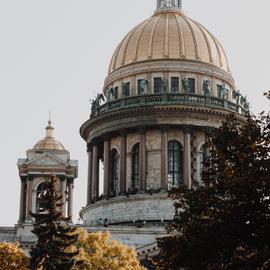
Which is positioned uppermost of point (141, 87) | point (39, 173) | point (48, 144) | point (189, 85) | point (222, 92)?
point (189, 85)

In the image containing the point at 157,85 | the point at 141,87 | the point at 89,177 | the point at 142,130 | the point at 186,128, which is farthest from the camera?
the point at 89,177

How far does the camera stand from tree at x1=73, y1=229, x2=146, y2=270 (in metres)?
55.5

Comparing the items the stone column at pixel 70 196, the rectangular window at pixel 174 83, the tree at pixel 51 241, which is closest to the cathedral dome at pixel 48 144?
the stone column at pixel 70 196

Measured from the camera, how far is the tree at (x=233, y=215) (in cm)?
3478

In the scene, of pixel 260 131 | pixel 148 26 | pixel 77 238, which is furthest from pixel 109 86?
pixel 260 131

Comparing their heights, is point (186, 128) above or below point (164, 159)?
above

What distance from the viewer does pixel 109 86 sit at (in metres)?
92.4

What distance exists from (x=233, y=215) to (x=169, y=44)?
54.5 m

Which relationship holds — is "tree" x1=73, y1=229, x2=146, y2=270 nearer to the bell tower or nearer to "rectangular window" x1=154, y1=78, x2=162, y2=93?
the bell tower

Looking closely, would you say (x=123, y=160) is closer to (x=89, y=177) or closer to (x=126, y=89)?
(x=89, y=177)

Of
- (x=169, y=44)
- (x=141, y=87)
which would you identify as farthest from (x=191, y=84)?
(x=141, y=87)

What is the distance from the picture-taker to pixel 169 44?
291 feet

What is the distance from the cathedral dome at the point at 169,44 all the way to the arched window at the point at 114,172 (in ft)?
27.4

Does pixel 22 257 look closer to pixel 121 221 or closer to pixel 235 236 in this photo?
pixel 235 236
